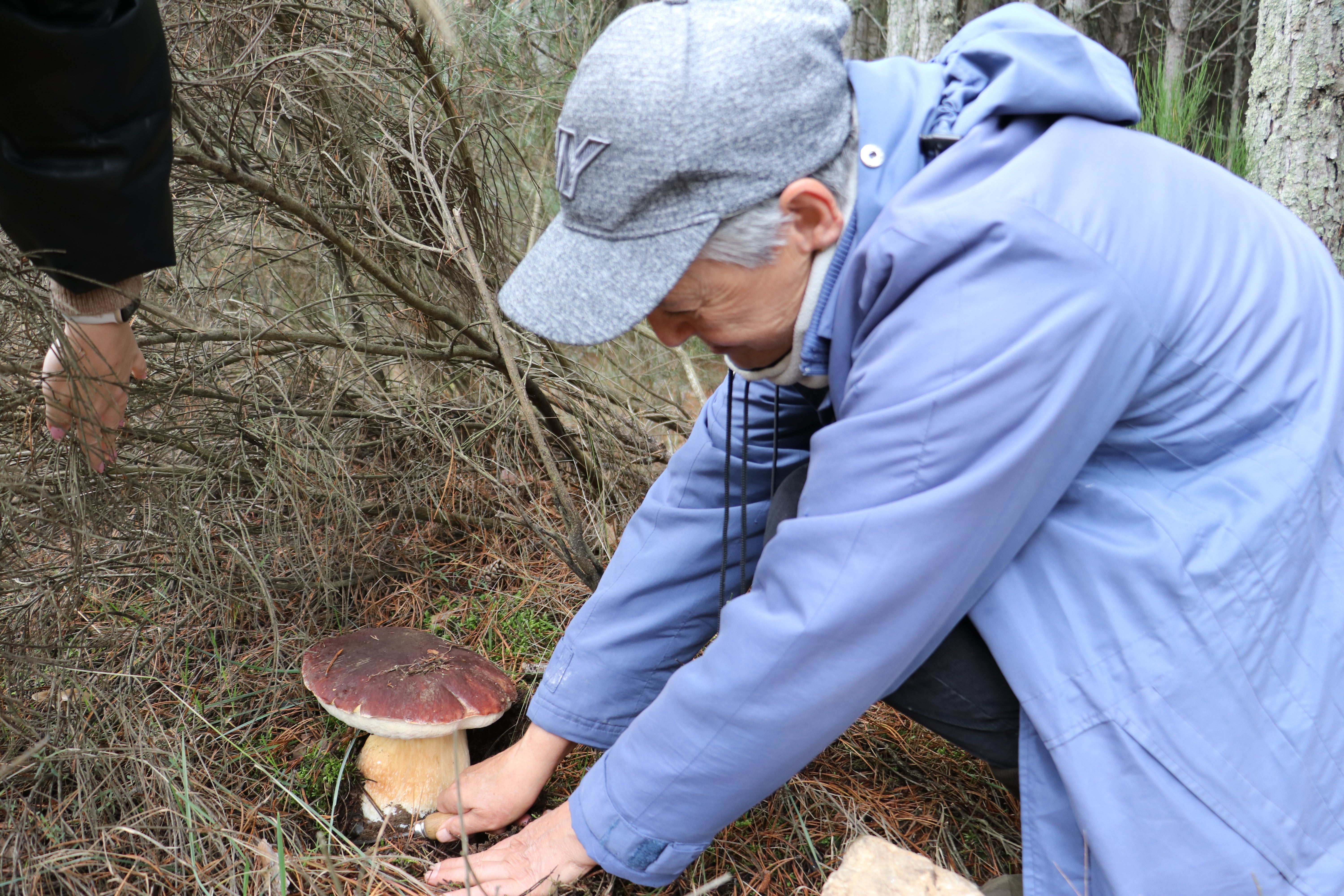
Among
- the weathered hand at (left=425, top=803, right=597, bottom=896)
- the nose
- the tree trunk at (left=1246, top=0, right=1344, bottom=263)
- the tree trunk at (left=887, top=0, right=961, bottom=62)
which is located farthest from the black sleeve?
the tree trunk at (left=887, top=0, right=961, bottom=62)

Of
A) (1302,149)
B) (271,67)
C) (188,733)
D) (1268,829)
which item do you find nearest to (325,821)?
(188,733)

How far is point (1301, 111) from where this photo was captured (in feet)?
9.00

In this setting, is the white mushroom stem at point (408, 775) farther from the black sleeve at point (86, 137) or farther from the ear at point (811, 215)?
the ear at point (811, 215)

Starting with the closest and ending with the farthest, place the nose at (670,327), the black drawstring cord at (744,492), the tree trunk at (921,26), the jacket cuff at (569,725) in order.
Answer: the nose at (670,327), the black drawstring cord at (744,492), the jacket cuff at (569,725), the tree trunk at (921,26)

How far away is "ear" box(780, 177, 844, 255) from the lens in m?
1.18

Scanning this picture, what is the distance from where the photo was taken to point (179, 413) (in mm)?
2219

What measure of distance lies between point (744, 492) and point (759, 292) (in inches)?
16.7

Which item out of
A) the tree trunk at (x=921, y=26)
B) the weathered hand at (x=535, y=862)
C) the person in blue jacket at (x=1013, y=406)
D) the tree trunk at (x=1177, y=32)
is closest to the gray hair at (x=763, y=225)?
the person in blue jacket at (x=1013, y=406)

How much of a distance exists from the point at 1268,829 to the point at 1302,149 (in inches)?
97.2

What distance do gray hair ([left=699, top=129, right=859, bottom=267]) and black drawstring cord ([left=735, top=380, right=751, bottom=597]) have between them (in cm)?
34

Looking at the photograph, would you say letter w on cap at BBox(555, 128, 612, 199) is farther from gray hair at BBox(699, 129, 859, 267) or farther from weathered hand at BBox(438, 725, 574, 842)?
weathered hand at BBox(438, 725, 574, 842)

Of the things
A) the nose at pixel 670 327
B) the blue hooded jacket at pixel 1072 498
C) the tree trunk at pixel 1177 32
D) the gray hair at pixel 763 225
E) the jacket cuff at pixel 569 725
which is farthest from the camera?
the tree trunk at pixel 1177 32

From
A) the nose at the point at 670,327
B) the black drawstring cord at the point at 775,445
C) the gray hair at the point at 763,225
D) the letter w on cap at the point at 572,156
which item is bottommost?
the black drawstring cord at the point at 775,445

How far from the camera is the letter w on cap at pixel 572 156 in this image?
1160 mm
